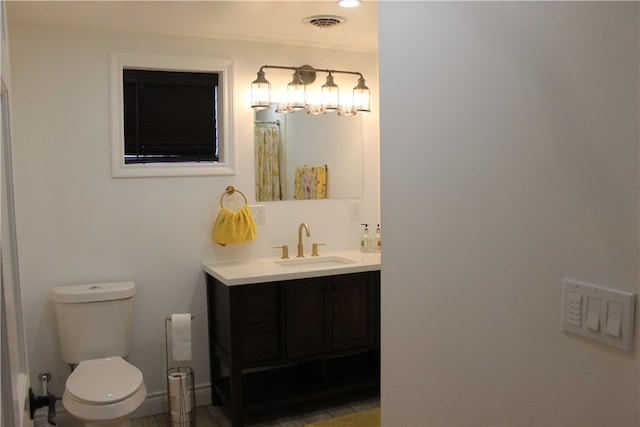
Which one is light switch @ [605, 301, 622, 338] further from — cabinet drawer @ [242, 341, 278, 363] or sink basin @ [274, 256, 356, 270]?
sink basin @ [274, 256, 356, 270]

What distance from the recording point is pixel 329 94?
148 inches

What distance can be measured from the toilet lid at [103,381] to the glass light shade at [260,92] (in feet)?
5.42

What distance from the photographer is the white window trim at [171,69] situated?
3.36 meters

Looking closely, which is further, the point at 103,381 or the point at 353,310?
the point at 353,310

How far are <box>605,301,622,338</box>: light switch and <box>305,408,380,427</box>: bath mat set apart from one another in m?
2.42

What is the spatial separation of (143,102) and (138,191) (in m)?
0.54

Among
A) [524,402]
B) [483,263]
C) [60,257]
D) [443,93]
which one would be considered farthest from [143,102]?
[524,402]

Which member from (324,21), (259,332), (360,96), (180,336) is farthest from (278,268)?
(324,21)

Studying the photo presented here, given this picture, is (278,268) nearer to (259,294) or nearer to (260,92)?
(259,294)

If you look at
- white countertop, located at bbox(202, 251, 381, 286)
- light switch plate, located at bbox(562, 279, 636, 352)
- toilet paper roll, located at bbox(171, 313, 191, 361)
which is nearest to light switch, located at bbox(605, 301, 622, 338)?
light switch plate, located at bbox(562, 279, 636, 352)

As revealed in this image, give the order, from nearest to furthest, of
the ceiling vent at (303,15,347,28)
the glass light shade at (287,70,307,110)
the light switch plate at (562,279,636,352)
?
the light switch plate at (562,279,636,352) → the ceiling vent at (303,15,347,28) → the glass light shade at (287,70,307,110)

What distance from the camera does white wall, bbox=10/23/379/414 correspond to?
3.21 metres

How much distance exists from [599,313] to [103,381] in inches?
96.1

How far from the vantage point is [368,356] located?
3924 millimetres
